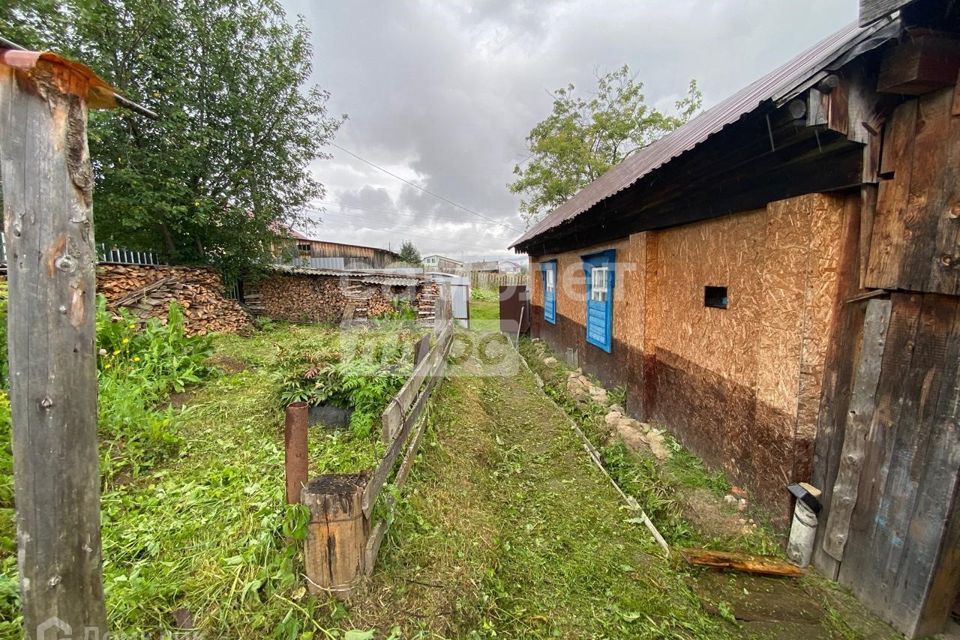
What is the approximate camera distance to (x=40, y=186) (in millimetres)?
1160

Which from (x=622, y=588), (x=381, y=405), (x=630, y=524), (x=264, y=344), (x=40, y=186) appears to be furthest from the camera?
(x=264, y=344)

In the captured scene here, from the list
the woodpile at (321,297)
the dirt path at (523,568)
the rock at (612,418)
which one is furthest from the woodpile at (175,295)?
the rock at (612,418)

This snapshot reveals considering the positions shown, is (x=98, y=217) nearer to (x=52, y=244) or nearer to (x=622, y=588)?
(x=52, y=244)

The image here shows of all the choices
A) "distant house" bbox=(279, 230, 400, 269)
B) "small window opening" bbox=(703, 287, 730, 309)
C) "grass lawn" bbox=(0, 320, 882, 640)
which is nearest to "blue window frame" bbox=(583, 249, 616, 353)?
"small window opening" bbox=(703, 287, 730, 309)

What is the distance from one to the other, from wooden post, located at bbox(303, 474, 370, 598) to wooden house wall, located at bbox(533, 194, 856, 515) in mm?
2934

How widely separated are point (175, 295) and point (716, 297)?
36.1 feet

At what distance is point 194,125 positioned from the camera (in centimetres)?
948

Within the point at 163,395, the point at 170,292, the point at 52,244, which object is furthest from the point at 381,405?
the point at 170,292

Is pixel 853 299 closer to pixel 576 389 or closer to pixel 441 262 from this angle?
pixel 576 389

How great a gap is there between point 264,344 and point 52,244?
8494 mm

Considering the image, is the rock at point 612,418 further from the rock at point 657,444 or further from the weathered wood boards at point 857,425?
the weathered wood boards at point 857,425

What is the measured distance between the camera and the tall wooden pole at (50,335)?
45.0 inches

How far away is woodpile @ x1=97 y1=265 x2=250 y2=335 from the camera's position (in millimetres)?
7996

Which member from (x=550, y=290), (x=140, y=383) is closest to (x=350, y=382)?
(x=140, y=383)
